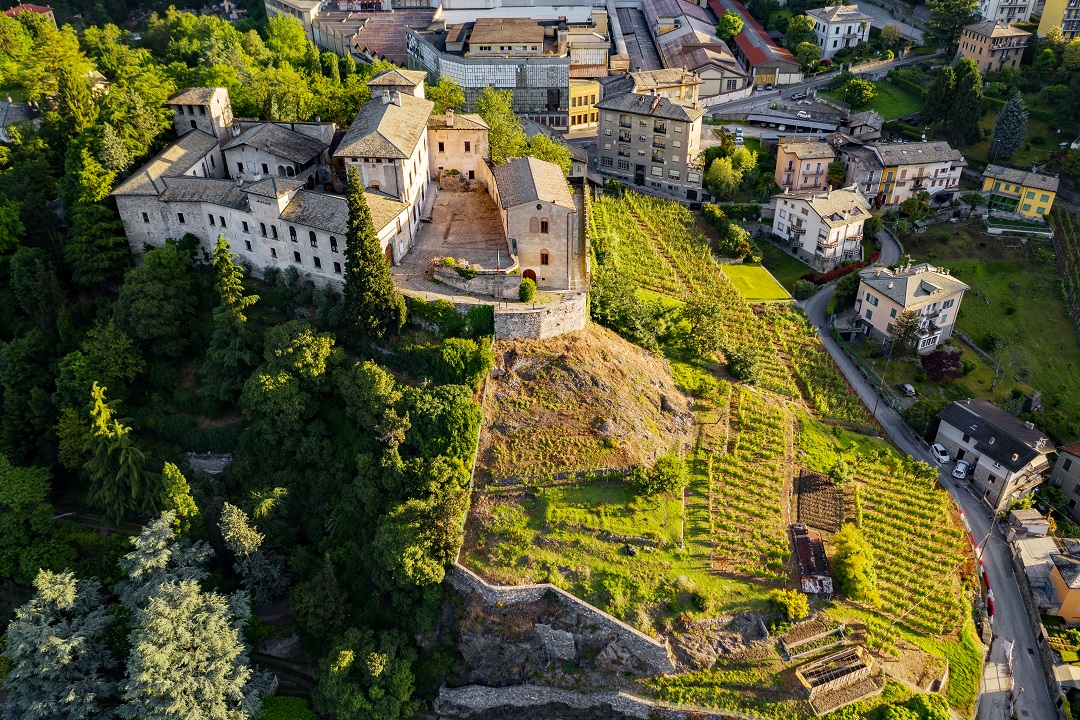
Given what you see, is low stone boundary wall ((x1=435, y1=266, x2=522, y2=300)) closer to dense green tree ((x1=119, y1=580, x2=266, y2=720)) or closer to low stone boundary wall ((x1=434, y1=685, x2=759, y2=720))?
dense green tree ((x1=119, y1=580, x2=266, y2=720))

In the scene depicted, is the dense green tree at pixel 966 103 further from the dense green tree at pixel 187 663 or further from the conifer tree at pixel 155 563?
the dense green tree at pixel 187 663

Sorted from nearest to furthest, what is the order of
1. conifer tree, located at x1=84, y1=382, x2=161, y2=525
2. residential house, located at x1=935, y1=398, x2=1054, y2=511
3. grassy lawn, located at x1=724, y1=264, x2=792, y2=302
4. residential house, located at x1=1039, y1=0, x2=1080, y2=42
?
conifer tree, located at x1=84, y1=382, x2=161, y2=525 → residential house, located at x1=935, y1=398, x2=1054, y2=511 → grassy lawn, located at x1=724, y1=264, x2=792, y2=302 → residential house, located at x1=1039, y1=0, x2=1080, y2=42

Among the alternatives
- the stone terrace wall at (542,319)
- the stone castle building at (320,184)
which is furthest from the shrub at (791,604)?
the stone castle building at (320,184)

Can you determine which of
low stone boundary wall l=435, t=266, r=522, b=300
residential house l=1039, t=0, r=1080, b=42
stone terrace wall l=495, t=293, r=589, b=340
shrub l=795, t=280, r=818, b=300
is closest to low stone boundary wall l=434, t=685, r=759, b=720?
stone terrace wall l=495, t=293, r=589, b=340

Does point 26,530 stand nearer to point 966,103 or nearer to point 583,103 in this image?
point 583,103

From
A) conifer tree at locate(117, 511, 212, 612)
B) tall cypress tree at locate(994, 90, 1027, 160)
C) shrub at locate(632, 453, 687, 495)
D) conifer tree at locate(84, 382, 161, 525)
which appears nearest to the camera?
conifer tree at locate(117, 511, 212, 612)

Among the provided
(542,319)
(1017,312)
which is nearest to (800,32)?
(1017,312)
